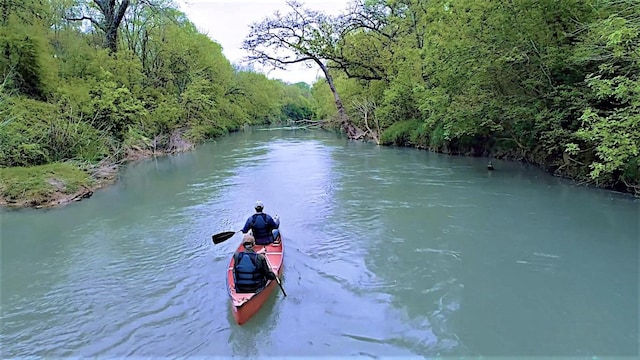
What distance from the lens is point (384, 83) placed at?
2911cm

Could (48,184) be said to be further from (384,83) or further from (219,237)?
(384,83)

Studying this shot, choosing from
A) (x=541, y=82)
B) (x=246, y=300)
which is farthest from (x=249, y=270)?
(x=541, y=82)

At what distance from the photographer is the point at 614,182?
12.0 m

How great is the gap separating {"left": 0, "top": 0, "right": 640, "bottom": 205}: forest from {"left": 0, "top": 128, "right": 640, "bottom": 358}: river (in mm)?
1962

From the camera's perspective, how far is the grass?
1246 centimetres

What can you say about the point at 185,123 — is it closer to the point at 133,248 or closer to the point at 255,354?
the point at 133,248

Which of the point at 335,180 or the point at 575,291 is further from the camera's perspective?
the point at 335,180

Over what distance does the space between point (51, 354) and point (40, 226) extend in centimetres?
668

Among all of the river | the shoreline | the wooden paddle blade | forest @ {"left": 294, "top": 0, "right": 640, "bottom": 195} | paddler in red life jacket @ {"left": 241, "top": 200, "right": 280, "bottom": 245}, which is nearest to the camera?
the river

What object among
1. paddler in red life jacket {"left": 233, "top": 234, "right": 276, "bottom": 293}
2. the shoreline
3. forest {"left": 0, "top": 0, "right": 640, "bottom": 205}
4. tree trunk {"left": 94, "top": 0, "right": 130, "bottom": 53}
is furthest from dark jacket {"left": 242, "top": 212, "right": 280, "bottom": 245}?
tree trunk {"left": 94, "top": 0, "right": 130, "bottom": 53}

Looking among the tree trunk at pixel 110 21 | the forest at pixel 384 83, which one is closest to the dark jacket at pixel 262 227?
the forest at pixel 384 83

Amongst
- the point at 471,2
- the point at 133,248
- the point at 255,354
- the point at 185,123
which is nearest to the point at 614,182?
the point at 471,2

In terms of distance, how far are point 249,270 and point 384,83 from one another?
2499 cm

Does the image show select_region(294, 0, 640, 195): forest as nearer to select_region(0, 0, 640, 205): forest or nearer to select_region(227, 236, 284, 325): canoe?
select_region(0, 0, 640, 205): forest
